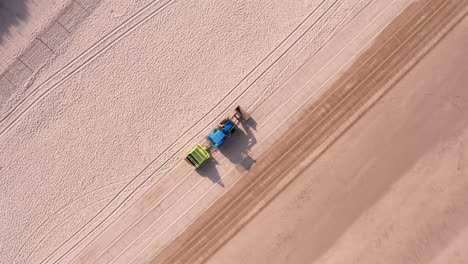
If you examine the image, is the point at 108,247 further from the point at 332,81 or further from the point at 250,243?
the point at 332,81

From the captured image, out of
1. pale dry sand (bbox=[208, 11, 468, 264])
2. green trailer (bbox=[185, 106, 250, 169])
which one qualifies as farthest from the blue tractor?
pale dry sand (bbox=[208, 11, 468, 264])

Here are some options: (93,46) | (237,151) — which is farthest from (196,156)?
(93,46)

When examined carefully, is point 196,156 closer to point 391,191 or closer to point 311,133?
point 311,133

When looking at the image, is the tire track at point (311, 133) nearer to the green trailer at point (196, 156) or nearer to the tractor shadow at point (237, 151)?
the tractor shadow at point (237, 151)

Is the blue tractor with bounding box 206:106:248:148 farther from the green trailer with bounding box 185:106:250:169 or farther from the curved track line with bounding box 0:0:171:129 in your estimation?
the curved track line with bounding box 0:0:171:129

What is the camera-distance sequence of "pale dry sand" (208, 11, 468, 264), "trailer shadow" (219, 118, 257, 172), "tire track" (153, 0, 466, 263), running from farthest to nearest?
"trailer shadow" (219, 118, 257, 172)
"tire track" (153, 0, 466, 263)
"pale dry sand" (208, 11, 468, 264)

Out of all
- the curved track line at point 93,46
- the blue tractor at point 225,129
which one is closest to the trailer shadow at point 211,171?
the blue tractor at point 225,129
